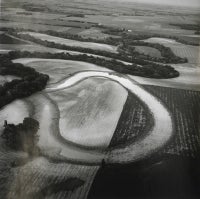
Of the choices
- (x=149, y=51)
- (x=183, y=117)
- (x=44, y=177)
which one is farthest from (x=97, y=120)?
(x=149, y=51)

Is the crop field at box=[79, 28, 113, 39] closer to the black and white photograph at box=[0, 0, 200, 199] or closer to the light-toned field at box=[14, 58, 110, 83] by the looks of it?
the black and white photograph at box=[0, 0, 200, 199]

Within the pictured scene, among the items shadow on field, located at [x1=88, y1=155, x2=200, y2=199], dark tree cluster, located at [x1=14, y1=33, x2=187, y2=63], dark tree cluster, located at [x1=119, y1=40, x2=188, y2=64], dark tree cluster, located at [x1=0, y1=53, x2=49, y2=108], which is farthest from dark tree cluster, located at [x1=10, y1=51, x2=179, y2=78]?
shadow on field, located at [x1=88, y1=155, x2=200, y2=199]

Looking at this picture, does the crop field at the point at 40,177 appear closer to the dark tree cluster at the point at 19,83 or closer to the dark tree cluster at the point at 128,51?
the dark tree cluster at the point at 19,83

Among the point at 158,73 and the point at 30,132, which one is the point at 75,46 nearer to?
the point at 158,73

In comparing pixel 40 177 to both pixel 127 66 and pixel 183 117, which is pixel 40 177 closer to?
pixel 183 117

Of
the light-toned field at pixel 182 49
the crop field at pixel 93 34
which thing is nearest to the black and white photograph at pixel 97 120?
the light-toned field at pixel 182 49

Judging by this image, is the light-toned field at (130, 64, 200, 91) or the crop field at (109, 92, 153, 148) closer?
the crop field at (109, 92, 153, 148)
